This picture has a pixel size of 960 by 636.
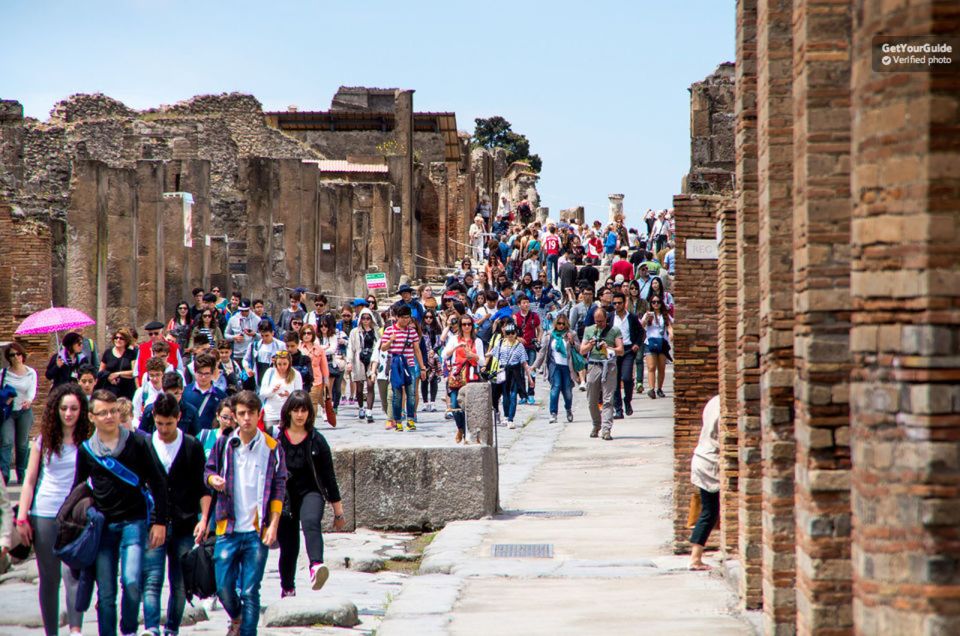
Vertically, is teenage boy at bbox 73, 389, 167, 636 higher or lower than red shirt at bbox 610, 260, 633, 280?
lower

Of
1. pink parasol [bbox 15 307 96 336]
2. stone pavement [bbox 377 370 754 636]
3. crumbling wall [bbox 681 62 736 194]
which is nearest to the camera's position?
stone pavement [bbox 377 370 754 636]

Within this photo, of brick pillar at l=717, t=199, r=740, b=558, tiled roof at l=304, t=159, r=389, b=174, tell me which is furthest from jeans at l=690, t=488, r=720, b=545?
tiled roof at l=304, t=159, r=389, b=174

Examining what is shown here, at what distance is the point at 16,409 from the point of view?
606 inches

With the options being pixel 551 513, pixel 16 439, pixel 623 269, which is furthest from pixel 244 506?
pixel 623 269

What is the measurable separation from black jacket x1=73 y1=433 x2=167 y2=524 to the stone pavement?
1.67 meters

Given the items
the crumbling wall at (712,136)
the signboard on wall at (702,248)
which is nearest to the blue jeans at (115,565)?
the signboard on wall at (702,248)

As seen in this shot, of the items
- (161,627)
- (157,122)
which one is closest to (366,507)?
(161,627)

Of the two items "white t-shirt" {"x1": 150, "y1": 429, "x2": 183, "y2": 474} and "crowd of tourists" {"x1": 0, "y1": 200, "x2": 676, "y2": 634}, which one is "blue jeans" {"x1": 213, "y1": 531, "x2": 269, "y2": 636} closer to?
"crowd of tourists" {"x1": 0, "y1": 200, "x2": 676, "y2": 634}

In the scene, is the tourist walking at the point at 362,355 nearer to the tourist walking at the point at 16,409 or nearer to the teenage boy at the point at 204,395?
the tourist walking at the point at 16,409

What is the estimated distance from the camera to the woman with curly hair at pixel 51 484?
876 cm

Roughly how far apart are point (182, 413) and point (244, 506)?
3616 millimetres

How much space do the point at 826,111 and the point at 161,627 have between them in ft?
17.2

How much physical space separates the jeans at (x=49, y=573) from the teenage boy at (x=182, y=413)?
6.17 feet

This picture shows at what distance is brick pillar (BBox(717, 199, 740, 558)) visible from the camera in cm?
1063
